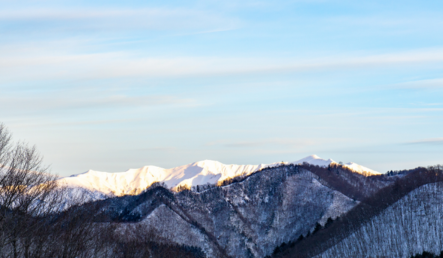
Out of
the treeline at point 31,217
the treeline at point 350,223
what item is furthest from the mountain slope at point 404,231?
the treeline at point 31,217

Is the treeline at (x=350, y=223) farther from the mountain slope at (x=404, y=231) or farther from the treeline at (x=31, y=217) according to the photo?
the treeline at (x=31, y=217)

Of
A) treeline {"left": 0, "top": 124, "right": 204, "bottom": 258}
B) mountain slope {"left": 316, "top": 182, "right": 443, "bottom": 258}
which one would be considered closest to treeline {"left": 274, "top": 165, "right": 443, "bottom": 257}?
mountain slope {"left": 316, "top": 182, "right": 443, "bottom": 258}

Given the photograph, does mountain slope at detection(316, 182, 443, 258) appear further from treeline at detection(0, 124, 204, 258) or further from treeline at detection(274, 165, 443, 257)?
treeline at detection(0, 124, 204, 258)

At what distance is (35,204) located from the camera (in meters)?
45.1

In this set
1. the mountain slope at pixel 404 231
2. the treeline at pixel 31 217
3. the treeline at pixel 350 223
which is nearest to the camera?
the treeline at pixel 31 217

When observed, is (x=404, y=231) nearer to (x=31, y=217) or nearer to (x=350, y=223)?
(x=350, y=223)

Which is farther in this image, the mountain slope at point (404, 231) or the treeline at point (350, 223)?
the treeline at point (350, 223)

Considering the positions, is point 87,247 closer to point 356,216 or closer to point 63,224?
point 63,224

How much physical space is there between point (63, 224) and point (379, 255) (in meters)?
106

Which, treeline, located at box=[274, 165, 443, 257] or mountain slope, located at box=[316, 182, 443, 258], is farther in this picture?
treeline, located at box=[274, 165, 443, 257]

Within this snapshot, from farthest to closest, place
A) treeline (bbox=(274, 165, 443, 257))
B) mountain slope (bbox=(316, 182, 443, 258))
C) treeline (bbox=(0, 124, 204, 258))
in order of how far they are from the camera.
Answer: treeline (bbox=(274, 165, 443, 257)) < mountain slope (bbox=(316, 182, 443, 258)) < treeline (bbox=(0, 124, 204, 258))

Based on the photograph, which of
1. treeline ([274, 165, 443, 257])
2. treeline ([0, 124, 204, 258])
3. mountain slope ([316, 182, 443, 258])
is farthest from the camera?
treeline ([274, 165, 443, 257])

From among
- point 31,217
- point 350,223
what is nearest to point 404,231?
point 350,223

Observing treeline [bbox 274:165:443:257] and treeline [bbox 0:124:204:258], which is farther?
treeline [bbox 274:165:443:257]
